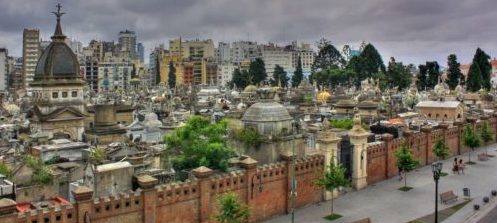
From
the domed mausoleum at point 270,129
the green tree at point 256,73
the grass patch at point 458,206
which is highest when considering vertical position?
the green tree at point 256,73

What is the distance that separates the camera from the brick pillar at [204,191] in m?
28.2

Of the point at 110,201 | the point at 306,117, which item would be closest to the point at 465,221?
the point at 110,201

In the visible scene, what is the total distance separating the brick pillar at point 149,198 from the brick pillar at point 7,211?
20.3 ft

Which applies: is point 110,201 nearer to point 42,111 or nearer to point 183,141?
point 183,141

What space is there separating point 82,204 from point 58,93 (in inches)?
1489

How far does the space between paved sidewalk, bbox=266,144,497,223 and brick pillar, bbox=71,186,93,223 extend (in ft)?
38.4

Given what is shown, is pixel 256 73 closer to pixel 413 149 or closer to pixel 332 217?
pixel 413 149

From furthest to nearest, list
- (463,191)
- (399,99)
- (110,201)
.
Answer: (399,99)
(463,191)
(110,201)

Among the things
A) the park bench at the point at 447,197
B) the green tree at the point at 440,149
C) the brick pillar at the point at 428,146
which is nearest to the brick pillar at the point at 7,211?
the park bench at the point at 447,197

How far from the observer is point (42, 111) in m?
56.4

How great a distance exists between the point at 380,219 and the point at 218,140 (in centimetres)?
1113

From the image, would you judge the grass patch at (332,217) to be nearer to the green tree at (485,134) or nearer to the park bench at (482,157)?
the park bench at (482,157)

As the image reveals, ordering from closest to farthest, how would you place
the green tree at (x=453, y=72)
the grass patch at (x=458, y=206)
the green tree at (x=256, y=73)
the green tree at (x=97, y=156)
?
the grass patch at (x=458, y=206) → the green tree at (x=97, y=156) → the green tree at (x=453, y=72) → the green tree at (x=256, y=73)

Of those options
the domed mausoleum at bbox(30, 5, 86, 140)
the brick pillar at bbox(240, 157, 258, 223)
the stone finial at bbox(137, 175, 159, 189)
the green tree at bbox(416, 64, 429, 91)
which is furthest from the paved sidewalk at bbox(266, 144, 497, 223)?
the green tree at bbox(416, 64, 429, 91)
